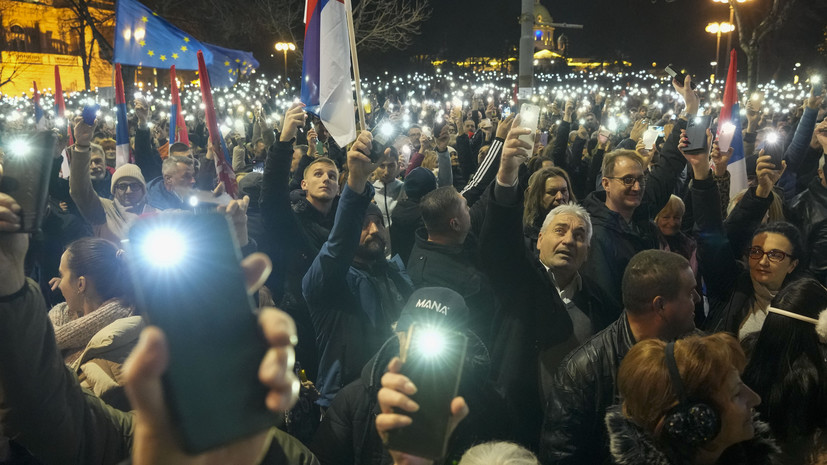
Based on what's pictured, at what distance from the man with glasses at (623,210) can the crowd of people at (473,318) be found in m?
0.02

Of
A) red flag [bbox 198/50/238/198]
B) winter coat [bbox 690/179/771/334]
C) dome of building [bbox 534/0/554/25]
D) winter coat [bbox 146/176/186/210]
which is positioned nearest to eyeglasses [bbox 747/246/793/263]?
winter coat [bbox 690/179/771/334]

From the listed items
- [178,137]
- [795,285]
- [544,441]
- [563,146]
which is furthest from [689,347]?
[178,137]

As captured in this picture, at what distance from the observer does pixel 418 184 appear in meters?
5.67

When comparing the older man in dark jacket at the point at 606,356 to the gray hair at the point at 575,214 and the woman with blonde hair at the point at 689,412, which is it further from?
the gray hair at the point at 575,214

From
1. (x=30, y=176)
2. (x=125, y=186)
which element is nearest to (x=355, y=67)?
(x=125, y=186)

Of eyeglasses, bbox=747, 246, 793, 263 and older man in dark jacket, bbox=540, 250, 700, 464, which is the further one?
eyeglasses, bbox=747, 246, 793, 263

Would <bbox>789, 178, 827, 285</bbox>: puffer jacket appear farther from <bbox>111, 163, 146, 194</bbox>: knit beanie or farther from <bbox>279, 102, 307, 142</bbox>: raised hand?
<bbox>111, 163, 146, 194</bbox>: knit beanie

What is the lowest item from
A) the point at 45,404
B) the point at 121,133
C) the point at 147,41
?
the point at 45,404

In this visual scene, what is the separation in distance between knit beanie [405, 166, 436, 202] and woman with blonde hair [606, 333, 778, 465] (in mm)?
3546

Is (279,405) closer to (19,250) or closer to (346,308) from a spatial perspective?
(19,250)

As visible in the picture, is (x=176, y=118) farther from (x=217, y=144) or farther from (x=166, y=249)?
(x=166, y=249)

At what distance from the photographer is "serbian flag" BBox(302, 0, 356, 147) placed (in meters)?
4.59

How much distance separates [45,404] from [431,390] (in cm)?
107

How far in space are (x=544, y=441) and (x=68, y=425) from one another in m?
1.79
